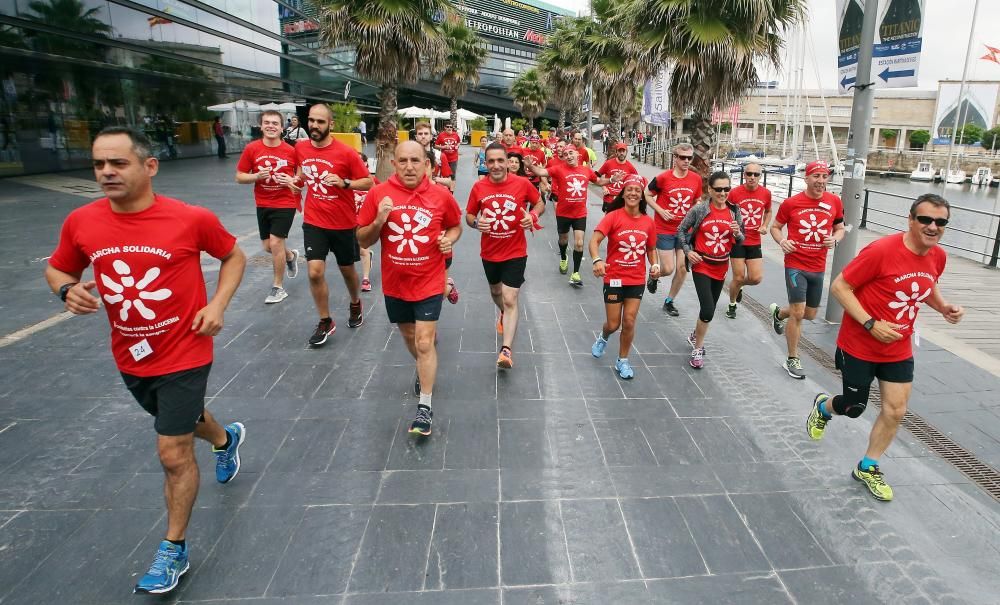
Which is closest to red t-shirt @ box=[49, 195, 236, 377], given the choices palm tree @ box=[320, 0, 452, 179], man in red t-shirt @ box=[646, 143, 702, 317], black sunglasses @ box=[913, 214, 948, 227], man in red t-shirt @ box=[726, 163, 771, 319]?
black sunglasses @ box=[913, 214, 948, 227]

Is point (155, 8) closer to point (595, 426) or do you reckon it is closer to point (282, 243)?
point (282, 243)

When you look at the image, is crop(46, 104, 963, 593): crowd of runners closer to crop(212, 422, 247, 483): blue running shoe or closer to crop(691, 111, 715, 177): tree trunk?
crop(212, 422, 247, 483): blue running shoe

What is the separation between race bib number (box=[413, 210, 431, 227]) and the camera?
13.4 ft

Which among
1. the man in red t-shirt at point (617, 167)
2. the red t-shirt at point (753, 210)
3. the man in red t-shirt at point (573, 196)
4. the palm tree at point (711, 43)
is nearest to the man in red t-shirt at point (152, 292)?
the red t-shirt at point (753, 210)

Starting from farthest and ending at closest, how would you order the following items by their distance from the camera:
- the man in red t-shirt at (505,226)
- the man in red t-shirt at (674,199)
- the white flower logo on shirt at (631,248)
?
the man in red t-shirt at (674,199) < the man in red t-shirt at (505,226) < the white flower logo on shirt at (631,248)

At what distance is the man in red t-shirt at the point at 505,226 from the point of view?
5324mm

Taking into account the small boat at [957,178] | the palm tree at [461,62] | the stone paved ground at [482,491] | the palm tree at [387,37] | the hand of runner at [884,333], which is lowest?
the stone paved ground at [482,491]

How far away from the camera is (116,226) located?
2.60 metres

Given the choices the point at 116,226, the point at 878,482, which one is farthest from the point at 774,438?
the point at 116,226

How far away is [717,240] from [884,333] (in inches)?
87.0

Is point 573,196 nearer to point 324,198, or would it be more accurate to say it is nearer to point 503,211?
point 503,211

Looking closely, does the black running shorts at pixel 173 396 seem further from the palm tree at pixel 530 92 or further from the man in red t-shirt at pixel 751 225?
the palm tree at pixel 530 92

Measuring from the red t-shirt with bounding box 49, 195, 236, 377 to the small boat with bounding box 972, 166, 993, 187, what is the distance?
69.5 metres

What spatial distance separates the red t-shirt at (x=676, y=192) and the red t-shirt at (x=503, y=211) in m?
2.46
